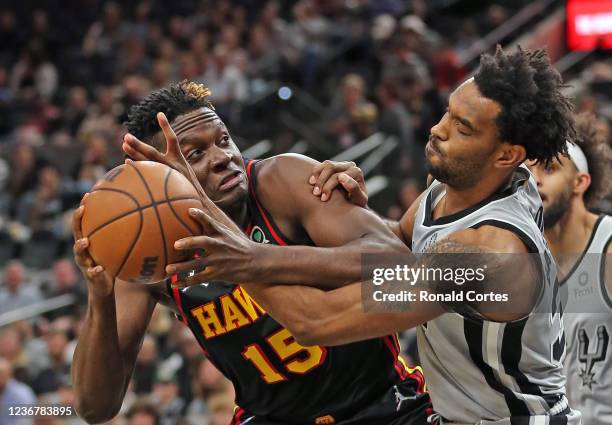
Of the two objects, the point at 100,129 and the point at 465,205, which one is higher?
the point at 465,205

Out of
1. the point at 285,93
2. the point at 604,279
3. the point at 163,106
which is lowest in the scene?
the point at 285,93

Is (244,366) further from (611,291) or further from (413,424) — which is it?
(611,291)

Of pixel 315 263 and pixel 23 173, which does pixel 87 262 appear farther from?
pixel 23 173

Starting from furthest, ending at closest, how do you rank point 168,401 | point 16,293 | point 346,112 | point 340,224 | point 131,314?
point 346,112 → point 16,293 → point 168,401 → point 131,314 → point 340,224

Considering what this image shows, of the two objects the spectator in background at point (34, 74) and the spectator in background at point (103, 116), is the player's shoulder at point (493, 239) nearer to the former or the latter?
the spectator in background at point (103, 116)

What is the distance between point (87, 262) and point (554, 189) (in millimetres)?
2327

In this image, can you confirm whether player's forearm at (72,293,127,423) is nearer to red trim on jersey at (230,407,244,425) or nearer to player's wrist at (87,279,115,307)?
player's wrist at (87,279,115,307)

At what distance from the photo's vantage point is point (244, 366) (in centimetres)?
378

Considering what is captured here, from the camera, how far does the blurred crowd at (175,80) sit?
315 inches

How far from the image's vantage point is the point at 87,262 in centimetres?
310

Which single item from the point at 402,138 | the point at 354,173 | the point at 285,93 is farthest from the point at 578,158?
the point at 285,93

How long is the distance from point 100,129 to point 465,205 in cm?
850

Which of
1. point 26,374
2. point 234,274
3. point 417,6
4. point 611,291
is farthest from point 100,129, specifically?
point 234,274

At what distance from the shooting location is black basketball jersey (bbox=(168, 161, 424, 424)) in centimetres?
369
